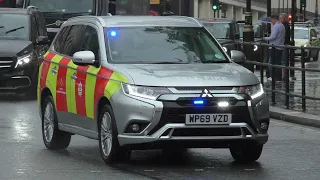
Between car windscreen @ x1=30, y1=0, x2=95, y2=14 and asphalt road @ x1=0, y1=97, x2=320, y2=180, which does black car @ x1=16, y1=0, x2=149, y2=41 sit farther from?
asphalt road @ x1=0, y1=97, x2=320, y2=180

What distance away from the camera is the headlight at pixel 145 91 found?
10320 millimetres

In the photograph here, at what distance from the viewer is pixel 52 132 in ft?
41.1

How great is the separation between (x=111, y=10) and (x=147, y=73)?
18.6 meters

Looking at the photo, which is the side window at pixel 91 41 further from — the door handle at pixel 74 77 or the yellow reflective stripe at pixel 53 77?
the yellow reflective stripe at pixel 53 77

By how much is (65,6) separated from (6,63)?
25.7 feet

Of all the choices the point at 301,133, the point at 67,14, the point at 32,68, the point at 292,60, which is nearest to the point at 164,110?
the point at 301,133

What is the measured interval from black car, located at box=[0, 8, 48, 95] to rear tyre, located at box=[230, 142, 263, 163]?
1044 centimetres

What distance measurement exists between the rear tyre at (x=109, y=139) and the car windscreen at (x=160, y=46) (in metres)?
0.71

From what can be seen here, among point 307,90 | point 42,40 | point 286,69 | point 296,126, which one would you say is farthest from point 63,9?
point 296,126

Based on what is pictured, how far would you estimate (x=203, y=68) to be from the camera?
434 inches

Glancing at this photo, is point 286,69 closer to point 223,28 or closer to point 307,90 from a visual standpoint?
point 307,90

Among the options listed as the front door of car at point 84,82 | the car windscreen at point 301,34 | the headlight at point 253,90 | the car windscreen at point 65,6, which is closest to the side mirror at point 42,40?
the car windscreen at point 65,6

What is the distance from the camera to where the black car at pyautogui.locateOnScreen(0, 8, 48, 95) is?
21016mm

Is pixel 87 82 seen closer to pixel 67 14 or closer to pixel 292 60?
pixel 292 60
